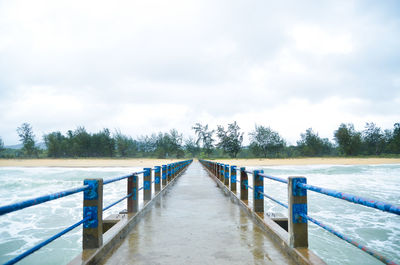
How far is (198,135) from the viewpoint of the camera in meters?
109

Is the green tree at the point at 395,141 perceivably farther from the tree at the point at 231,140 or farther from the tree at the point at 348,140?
the tree at the point at 231,140

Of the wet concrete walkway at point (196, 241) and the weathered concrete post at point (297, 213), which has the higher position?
the weathered concrete post at point (297, 213)

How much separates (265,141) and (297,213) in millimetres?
94485

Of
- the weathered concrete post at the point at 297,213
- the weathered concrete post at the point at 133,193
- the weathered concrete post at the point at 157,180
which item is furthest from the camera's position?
the weathered concrete post at the point at 157,180

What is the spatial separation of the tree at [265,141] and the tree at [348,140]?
65.7 feet

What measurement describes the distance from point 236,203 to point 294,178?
4.15 meters

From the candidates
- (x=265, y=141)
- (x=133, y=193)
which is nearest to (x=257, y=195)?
(x=133, y=193)

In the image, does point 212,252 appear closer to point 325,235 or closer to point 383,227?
point 325,235

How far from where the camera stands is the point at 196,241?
3922mm

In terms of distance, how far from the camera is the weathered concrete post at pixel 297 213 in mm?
3191

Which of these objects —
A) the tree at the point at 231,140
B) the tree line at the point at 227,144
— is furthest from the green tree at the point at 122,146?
the tree at the point at 231,140

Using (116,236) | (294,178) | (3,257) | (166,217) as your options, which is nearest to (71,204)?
(3,257)

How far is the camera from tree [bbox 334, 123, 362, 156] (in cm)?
8706

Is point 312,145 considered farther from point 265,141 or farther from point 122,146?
point 122,146
